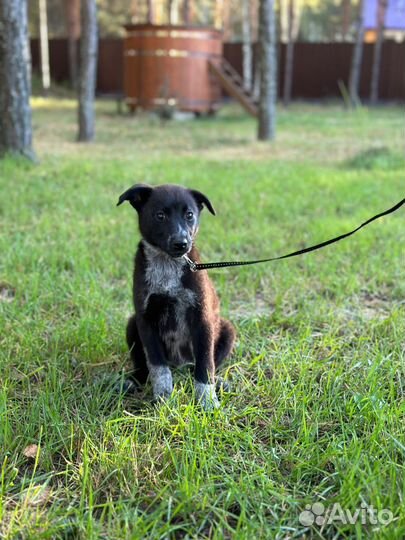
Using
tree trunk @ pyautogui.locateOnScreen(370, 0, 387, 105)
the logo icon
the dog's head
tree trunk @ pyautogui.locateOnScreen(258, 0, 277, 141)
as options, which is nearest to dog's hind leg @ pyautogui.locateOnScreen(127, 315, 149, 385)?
the dog's head

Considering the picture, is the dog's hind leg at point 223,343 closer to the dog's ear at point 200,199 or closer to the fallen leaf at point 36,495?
the dog's ear at point 200,199

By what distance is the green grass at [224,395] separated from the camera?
2146 millimetres

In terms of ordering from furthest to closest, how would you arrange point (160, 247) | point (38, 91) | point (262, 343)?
1. point (38, 91)
2. point (262, 343)
3. point (160, 247)

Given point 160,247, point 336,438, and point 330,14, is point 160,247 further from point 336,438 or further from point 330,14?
point 330,14

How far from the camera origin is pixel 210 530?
6.69 feet

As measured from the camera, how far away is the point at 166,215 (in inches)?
117

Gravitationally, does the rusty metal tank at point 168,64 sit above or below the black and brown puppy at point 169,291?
above

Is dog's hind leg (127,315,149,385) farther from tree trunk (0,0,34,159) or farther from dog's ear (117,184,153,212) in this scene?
tree trunk (0,0,34,159)

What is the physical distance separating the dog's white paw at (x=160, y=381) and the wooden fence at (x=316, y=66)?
25696 mm

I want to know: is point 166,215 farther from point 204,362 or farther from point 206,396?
point 206,396

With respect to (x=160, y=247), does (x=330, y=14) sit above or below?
above

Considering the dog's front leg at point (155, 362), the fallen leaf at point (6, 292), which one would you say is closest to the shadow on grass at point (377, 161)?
the fallen leaf at point (6, 292)

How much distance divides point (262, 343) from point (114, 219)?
3174mm

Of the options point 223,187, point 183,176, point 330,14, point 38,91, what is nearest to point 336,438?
point 223,187
